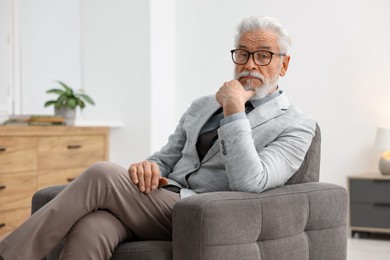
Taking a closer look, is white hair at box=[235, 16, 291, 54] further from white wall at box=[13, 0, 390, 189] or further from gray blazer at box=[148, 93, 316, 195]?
white wall at box=[13, 0, 390, 189]

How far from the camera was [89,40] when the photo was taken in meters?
5.79

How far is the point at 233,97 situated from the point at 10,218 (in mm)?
2548

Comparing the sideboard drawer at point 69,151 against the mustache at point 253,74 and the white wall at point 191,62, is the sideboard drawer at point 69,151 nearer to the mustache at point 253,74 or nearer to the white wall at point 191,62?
the white wall at point 191,62

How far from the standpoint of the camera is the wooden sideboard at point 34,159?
445 cm

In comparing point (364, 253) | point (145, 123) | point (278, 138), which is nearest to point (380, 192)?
point (364, 253)

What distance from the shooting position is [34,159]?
4707 mm

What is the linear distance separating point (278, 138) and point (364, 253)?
224cm

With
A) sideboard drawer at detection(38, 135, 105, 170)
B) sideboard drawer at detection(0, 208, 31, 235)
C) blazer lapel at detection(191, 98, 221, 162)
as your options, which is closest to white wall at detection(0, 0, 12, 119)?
sideboard drawer at detection(38, 135, 105, 170)

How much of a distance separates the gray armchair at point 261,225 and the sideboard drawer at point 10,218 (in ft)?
6.09

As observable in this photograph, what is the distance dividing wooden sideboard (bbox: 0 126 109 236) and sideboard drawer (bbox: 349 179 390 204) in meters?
2.00

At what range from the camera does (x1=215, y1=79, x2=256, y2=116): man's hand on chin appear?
2424 mm

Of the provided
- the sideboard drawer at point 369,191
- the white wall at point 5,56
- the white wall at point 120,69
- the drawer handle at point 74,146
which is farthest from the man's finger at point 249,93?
the white wall at point 120,69

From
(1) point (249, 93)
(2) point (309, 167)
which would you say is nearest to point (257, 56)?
(1) point (249, 93)

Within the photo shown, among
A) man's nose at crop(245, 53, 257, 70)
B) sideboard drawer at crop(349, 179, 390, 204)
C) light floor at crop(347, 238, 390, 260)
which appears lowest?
light floor at crop(347, 238, 390, 260)
